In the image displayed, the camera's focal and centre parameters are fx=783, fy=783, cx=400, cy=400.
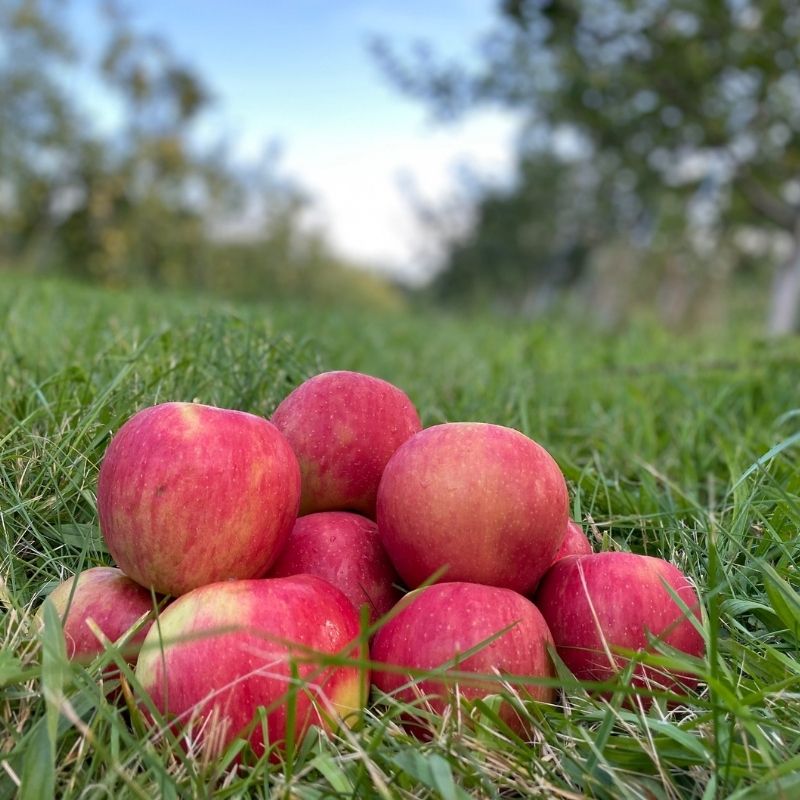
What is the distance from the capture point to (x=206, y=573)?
1.11 m

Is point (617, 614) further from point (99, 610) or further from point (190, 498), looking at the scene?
point (99, 610)

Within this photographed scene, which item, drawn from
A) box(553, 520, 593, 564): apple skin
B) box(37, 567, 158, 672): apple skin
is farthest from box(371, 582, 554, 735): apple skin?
box(37, 567, 158, 672): apple skin

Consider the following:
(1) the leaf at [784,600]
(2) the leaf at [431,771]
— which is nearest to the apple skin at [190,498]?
(2) the leaf at [431,771]

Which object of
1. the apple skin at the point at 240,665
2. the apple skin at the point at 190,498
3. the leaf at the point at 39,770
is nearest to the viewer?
the leaf at the point at 39,770

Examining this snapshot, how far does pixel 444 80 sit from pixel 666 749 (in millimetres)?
14377

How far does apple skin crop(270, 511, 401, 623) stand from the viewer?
47.9 inches

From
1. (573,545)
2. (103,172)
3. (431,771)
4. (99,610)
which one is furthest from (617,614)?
(103,172)

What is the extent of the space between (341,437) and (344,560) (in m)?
0.24

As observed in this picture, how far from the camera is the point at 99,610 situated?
110cm

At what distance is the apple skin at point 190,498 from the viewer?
1.09m

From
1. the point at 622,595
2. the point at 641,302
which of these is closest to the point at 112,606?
the point at 622,595

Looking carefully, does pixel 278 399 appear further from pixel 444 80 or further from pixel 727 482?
pixel 444 80

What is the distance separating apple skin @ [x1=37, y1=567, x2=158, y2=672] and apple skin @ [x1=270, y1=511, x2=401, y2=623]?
0.21 meters

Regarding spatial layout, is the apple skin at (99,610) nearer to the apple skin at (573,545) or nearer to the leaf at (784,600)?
the apple skin at (573,545)
